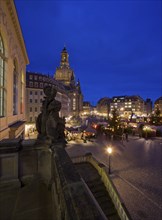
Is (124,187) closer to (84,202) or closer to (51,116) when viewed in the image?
(51,116)

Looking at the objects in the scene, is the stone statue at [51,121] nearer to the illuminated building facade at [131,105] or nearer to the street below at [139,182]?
the street below at [139,182]

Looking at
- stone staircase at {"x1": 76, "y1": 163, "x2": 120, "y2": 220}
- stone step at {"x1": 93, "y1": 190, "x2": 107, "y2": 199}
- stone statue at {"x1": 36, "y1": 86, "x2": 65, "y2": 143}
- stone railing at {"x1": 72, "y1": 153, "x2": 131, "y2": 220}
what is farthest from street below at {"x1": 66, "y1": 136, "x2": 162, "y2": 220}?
stone statue at {"x1": 36, "y1": 86, "x2": 65, "y2": 143}

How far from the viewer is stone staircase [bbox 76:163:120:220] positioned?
324 inches

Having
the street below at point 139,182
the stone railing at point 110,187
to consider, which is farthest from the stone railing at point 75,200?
the street below at point 139,182

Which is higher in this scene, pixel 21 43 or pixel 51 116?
pixel 21 43

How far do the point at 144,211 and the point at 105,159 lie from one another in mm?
8671

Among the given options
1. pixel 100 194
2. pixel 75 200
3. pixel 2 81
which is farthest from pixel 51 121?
pixel 2 81

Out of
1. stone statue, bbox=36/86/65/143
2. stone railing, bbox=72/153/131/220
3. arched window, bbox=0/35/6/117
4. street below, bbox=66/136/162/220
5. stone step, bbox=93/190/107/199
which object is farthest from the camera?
arched window, bbox=0/35/6/117

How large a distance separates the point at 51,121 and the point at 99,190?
25.1 feet

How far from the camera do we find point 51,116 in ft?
14.6

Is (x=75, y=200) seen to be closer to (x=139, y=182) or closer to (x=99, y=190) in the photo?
(x=99, y=190)

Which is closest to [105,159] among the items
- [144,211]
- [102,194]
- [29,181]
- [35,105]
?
[102,194]

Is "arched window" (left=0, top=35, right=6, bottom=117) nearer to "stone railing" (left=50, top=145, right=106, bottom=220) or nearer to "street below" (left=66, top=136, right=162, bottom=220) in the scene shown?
"street below" (left=66, top=136, right=162, bottom=220)

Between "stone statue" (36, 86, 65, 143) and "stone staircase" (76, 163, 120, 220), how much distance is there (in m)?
6.63
